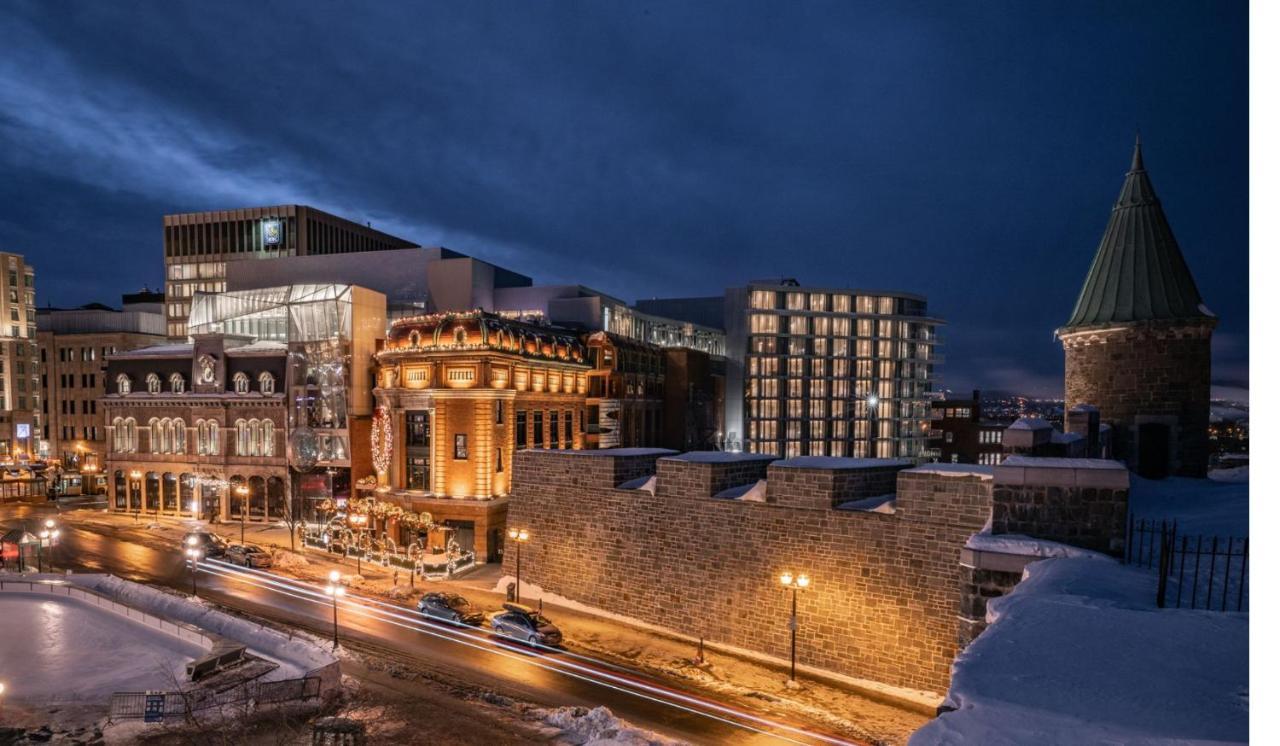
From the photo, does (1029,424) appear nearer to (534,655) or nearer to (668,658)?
(668,658)

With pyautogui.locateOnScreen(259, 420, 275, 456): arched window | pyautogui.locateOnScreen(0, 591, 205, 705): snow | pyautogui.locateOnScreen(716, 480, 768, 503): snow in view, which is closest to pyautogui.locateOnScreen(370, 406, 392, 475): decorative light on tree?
pyautogui.locateOnScreen(259, 420, 275, 456): arched window

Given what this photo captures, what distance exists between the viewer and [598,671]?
21828 millimetres

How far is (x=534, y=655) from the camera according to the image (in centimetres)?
2309

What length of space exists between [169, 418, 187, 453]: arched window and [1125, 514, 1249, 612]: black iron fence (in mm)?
59979

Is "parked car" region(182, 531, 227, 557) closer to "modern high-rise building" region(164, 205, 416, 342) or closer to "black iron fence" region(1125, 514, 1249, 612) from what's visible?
"black iron fence" region(1125, 514, 1249, 612)

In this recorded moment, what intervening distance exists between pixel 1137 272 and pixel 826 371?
62.7 meters

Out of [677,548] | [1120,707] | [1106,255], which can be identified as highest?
[1106,255]

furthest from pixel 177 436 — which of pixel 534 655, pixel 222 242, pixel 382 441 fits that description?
pixel 222 242

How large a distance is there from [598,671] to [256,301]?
2041 inches

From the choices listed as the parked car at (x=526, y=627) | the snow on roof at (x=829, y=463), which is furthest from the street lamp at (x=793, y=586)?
the parked car at (x=526, y=627)

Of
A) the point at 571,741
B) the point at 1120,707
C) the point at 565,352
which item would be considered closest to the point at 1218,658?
the point at 1120,707

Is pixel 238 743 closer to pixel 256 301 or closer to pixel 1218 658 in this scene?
pixel 1218 658

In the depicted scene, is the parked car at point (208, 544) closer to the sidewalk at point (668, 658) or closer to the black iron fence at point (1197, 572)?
the sidewalk at point (668, 658)

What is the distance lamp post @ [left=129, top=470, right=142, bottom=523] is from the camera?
51.9 meters
